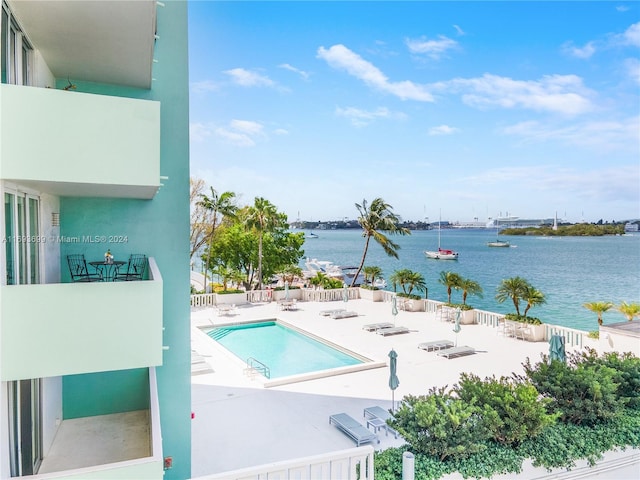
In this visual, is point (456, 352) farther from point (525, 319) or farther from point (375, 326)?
point (375, 326)

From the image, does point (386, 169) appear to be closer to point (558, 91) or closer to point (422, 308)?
point (558, 91)

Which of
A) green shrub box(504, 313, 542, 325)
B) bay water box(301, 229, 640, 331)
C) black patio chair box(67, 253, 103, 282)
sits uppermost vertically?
black patio chair box(67, 253, 103, 282)

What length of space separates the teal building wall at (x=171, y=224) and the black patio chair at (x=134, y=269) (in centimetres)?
12

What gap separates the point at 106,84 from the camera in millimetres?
7402

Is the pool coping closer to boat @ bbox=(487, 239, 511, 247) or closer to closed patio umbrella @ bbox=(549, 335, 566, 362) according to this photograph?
closed patio umbrella @ bbox=(549, 335, 566, 362)

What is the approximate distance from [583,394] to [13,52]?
11.1 meters

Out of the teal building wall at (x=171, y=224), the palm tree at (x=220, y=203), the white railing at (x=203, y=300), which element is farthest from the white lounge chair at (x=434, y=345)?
the palm tree at (x=220, y=203)

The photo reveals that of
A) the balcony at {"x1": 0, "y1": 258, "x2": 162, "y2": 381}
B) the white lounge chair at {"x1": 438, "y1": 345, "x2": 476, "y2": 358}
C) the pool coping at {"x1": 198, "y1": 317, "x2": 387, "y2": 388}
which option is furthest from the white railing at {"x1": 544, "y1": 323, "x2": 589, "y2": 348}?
the balcony at {"x1": 0, "y1": 258, "x2": 162, "y2": 381}

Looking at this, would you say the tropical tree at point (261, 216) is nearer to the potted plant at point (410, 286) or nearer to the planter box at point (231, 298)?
the planter box at point (231, 298)

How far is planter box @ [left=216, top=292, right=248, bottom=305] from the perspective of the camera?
79.8ft

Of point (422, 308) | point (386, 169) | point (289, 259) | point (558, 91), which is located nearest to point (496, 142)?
point (558, 91)

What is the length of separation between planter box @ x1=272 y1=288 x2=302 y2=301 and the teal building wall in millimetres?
17634

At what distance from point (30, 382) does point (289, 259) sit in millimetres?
31753

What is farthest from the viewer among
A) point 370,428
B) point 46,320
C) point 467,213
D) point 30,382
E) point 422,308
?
point 467,213
